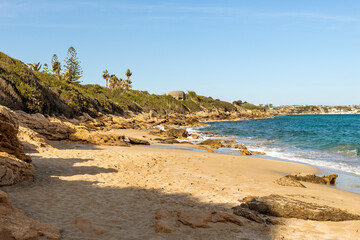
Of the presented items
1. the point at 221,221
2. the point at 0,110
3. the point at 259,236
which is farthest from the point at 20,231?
the point at 0,110

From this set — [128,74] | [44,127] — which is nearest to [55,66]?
[128,74]

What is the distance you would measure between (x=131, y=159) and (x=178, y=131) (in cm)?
1688

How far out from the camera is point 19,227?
4258 mm

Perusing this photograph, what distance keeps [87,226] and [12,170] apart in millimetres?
4176

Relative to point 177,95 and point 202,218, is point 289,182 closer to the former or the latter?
point 202,218

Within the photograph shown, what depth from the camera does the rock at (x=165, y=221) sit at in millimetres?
5363

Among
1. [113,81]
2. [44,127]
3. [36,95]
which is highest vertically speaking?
[113,81]

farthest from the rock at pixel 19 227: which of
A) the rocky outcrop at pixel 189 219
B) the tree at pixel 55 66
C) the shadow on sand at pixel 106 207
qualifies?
the tree at pixel 55 66

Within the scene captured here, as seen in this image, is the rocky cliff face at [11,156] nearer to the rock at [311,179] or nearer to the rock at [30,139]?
the rock at [30,139]

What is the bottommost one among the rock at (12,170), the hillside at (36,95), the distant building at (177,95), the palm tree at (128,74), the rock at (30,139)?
the rock at (12,170)

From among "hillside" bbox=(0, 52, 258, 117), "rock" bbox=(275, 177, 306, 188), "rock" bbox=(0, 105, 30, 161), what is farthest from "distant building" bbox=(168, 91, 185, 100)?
"rock" bbox=(0, 105, 30, 161)

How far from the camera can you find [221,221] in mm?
5906

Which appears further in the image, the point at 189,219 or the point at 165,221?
the point at 189,219

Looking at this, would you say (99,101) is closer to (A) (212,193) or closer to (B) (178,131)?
(B) (178,131)
